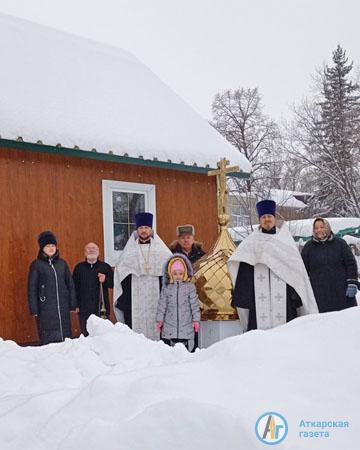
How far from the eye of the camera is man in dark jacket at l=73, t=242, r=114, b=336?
7.13 metres

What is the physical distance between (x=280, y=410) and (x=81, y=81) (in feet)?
25.3

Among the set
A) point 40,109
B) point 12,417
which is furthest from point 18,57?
point 12,417

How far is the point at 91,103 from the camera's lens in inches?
346

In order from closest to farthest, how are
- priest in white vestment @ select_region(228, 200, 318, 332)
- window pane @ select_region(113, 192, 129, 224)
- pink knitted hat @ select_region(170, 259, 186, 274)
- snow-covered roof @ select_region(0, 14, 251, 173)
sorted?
1. priest in white vestment @ select_region(228, 200, 318, 332)
2. pink knitted hat @ select_region(170, 259, 186, 274)
3. snow-covered roof @ select_region(0, 14, 251, 173)
4. window pane @ select_region(113, 192, 129, 224)

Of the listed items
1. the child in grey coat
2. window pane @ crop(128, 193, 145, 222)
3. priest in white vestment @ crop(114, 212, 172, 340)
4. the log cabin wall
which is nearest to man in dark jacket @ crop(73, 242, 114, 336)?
priest in white vestment @ crop(114, 212, 172, 340)

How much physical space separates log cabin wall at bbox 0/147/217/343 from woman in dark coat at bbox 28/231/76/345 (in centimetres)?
66

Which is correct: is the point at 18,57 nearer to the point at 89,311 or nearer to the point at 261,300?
the point at 89,311

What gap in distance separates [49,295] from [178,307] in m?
1.47

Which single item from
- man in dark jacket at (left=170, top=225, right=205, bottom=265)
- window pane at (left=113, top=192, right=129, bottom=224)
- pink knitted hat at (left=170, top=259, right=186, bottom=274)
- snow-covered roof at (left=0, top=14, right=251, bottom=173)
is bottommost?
pink knitted hat at (left=170, top=259, right=186, bottom=274)

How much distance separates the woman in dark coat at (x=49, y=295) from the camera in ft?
22.2

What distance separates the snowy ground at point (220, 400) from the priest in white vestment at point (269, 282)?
105 inches

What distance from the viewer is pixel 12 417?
288 centimetres
